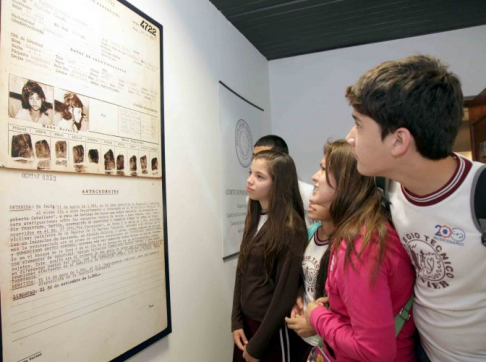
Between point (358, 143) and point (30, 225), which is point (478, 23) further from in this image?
point (30, 225)

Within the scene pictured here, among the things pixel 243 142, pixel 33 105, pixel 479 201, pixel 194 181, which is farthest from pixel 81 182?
pixel 243 142

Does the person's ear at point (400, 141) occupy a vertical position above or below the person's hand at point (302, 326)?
above

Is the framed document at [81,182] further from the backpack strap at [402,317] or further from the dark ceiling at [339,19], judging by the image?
the dark ceiling at [339,19]

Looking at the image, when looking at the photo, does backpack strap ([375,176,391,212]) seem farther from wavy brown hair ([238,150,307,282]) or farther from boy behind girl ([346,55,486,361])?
wavy brown hair ([238,150,307,282])

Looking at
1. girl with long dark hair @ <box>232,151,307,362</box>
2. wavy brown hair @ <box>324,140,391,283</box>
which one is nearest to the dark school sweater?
girl with long dark hair @ <box>232,151,307,362</box>

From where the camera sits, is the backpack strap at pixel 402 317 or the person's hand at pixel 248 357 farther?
the person's hand at pixel 248 357

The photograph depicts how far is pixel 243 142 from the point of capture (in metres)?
2.32

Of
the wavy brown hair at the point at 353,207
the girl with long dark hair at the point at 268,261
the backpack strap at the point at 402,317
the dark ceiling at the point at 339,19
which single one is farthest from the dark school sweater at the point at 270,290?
the dark ceiling at the point at 339,19

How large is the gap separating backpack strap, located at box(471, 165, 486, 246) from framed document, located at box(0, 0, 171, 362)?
1.01 metres

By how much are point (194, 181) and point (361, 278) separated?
1036mm

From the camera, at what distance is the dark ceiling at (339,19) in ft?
6.84

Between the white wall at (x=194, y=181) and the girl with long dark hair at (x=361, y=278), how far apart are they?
699mm

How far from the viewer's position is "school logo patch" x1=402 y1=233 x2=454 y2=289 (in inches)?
30.0

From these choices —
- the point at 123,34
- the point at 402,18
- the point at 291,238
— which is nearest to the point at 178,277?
the point at 291,238
